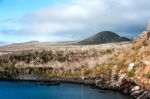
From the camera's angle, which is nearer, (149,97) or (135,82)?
(149,97)

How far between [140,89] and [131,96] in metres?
6.05

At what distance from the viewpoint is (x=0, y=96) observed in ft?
614

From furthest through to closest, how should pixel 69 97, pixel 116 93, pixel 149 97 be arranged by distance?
pixel 116 93
pixel 69 97
pixel 149 97

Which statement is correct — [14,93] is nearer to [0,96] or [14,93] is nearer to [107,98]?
[0,96]

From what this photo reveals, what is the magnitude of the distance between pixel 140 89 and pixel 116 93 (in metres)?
13.7

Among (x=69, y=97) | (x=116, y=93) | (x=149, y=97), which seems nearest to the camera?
(x=149, y=97)

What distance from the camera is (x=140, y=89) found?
18200cm

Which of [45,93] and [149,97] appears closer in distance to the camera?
[149,97]

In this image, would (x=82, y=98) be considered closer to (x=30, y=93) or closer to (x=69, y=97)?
(x=69, y=97)

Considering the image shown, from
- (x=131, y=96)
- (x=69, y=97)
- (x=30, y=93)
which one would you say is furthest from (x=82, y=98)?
(x=30, y=93)

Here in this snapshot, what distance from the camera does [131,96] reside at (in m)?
179

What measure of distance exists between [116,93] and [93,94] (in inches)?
459

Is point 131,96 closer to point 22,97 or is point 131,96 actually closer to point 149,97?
point 149,97

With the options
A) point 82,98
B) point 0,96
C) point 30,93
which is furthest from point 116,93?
point 0,96
